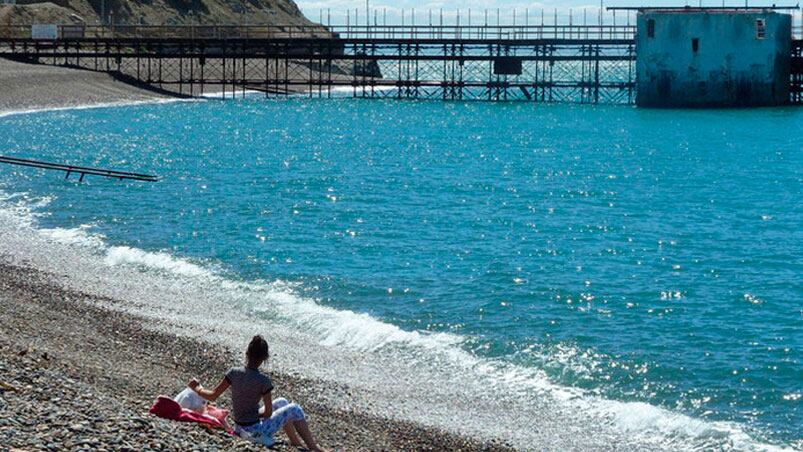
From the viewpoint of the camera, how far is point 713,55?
270 ft

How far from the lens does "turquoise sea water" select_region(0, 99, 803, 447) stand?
2152 centimetres

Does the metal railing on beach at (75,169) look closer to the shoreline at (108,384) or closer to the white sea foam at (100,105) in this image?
the shoreline at (108,384)

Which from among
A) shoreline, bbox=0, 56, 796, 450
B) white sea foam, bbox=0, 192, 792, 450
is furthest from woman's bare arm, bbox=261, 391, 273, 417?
white sea foam, bbox=0, 192, 792, 450

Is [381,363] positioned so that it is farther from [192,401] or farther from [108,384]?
[192,401]

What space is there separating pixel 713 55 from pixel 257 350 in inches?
2865

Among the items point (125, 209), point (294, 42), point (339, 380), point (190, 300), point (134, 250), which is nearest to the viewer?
point (339, 380)

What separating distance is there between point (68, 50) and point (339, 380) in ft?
284

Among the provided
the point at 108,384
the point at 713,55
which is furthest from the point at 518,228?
the point at 713,55

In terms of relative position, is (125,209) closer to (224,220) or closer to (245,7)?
(224,220)

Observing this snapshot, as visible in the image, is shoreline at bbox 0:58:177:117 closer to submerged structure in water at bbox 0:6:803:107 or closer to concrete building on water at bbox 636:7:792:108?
submerged structure in water at bbox 0:6:803:107

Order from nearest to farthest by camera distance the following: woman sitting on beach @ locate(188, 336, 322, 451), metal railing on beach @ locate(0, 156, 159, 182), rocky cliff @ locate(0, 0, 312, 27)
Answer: woman sitting on beach @ locate(188, 336, 322, 451)
metal railing on beach @ locate(0, 156, 159, 182)
rocky cliff @ locate(0, 0, 312, 27)

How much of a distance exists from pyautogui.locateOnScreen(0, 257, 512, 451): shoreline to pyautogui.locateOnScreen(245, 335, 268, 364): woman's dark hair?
86cm

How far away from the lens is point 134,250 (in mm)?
30438

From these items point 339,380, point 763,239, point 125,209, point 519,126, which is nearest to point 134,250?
point 125,209
